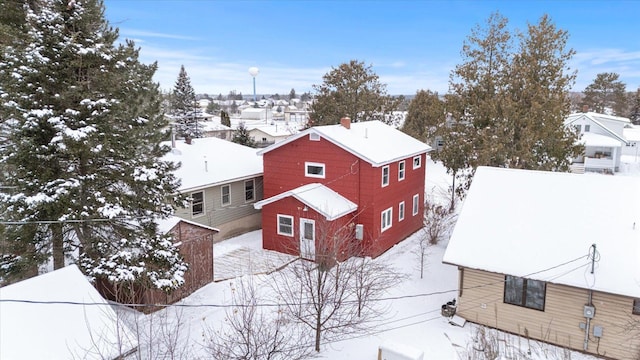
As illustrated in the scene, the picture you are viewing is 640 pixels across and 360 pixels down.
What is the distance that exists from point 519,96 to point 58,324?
74.7 ft

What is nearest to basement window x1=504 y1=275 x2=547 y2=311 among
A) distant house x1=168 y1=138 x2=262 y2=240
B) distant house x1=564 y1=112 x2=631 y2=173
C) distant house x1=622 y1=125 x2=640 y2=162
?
distant house x1=168 y1=138 x2=262 y2=240

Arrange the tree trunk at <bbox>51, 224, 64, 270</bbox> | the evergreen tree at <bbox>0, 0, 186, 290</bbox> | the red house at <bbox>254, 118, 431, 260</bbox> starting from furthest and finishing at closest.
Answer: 1. the red house at <bbox>254, 118, 431, 260</bbox>
2. the tree trunk at <bbox>51, 224, 64, 270</bbox>
3. the evergreen tree at <bbox>0, 0, 186, 290</bbox>

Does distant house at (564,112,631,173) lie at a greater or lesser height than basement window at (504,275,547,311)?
greater

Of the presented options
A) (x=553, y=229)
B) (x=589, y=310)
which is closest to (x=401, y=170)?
(x=553, y=229)

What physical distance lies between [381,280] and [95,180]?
1071 centimetres

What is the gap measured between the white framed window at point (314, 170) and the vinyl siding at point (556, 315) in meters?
8.91

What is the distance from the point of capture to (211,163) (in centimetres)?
2333

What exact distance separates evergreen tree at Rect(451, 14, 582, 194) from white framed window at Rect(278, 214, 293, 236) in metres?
11.0

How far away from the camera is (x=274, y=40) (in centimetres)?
3741

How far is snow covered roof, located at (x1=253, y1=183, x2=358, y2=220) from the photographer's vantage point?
61.0 ft

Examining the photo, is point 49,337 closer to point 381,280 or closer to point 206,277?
point 206,277

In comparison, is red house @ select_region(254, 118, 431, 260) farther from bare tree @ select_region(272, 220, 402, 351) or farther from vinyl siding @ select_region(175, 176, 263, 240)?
bare tree @ select_region(272, 220, 402, 351)

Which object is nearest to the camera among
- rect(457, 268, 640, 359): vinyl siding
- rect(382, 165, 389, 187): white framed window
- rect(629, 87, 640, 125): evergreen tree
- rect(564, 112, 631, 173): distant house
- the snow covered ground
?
the snow covered ground

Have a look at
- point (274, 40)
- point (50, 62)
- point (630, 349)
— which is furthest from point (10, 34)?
point (274, 40)
